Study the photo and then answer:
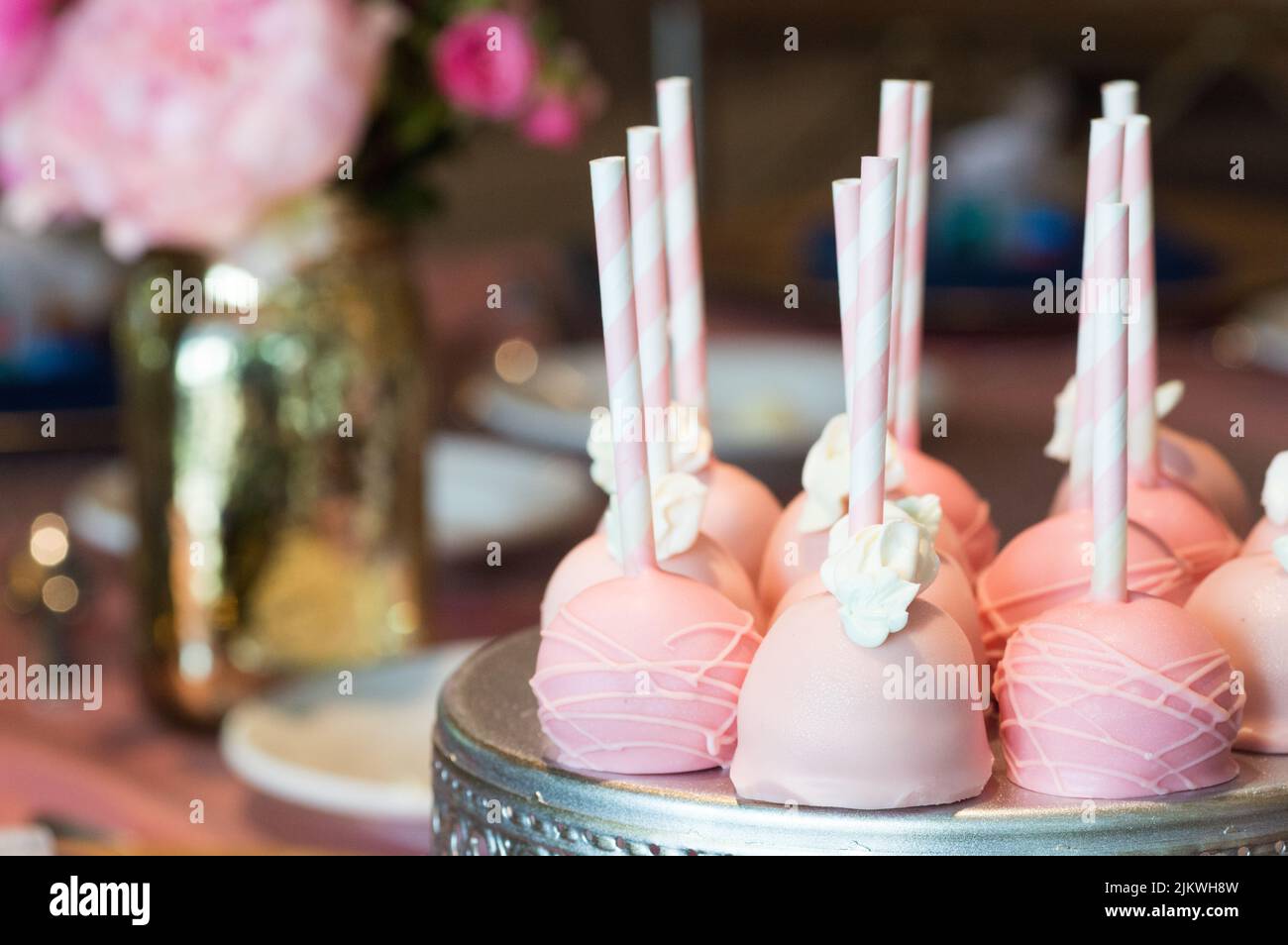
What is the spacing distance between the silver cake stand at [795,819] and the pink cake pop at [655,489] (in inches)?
2.8

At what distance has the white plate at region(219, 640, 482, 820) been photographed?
3.24 feet

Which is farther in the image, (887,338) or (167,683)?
(167,683)

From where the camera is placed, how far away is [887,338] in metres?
0.54

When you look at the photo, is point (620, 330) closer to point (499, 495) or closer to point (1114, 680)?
point (1114, 680)

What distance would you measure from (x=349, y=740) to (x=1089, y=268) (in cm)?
63

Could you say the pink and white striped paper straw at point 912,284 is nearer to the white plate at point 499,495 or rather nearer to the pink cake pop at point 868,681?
the pink cake pop at point 868,681

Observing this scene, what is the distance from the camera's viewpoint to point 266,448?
3.89 feet

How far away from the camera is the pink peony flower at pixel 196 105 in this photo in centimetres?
109

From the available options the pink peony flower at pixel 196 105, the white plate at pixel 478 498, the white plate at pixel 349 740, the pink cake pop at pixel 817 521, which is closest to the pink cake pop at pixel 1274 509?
the pink cake pop at pixel 817 521

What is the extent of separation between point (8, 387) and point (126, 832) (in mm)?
752
